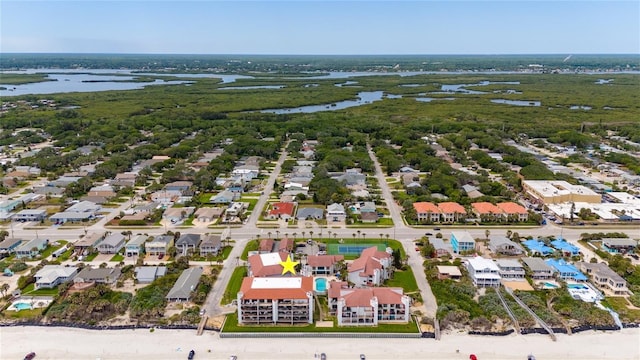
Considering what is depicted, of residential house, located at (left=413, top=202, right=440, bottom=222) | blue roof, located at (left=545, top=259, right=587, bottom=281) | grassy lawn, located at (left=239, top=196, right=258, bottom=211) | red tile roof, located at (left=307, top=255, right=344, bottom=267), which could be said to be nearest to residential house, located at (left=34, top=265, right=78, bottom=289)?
red tile roof, located at (left=307, top=255, right=344, bottom=267)

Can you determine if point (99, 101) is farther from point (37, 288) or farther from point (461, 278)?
point (461, 278)

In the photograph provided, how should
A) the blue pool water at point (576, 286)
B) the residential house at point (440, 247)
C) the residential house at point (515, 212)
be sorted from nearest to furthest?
the blue pool water at point (576, 286) → the residential house at point (440, 247) → the residential house at point (515, 212)

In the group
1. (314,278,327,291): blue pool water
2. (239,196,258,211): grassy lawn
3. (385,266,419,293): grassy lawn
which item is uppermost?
(239,196,258,211): grassy lawn

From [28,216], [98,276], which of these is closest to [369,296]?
[98,276]

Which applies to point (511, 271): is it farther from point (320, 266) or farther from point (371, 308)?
point (320, 266)

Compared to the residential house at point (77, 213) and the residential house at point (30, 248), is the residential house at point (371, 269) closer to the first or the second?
the residential house at point (30, 248)

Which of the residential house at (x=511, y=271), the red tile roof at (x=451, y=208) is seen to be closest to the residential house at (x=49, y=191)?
the red tile roof at (x=451, y=208)

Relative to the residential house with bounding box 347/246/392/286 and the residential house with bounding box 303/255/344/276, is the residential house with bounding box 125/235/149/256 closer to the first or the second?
the residential house with bounding box 303/255/344/276
